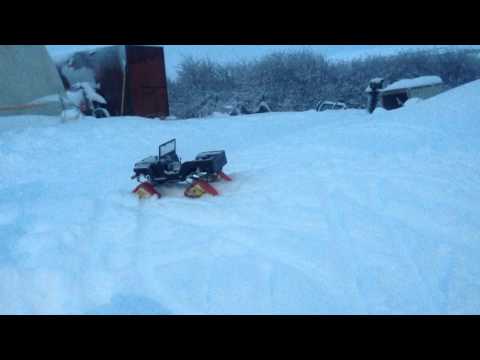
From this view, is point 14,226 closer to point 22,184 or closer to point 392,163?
point 22,184

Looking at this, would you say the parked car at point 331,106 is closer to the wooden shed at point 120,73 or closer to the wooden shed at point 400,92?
the wooden shed at point 400,92

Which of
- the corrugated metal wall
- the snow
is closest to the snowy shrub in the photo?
the snow

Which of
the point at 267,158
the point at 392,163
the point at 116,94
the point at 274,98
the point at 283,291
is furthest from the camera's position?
the point at 274,98

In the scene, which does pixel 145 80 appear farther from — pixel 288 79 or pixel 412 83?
pixel 412 83

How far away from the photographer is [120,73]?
1069cm

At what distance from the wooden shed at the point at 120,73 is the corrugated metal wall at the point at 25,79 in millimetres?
1397

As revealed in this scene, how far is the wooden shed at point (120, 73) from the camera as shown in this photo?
1061cm

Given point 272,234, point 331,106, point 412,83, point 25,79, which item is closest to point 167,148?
point 272,234

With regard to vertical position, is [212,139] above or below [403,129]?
below

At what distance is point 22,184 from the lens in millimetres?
4984

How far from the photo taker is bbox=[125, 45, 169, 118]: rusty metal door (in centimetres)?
1070

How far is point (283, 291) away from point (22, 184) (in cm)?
451

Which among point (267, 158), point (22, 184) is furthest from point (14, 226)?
point (267, 158)

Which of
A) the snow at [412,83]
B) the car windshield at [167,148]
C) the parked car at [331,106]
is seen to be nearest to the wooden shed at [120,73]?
the parked car at [331,106]
